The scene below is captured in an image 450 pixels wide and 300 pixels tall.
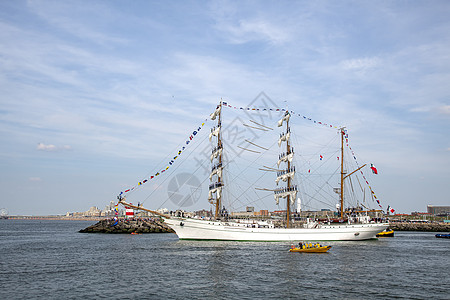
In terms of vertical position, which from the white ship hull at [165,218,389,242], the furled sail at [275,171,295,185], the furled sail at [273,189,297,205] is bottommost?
the white ship hull at [165,218,389,242]

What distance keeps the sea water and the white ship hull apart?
1223cm

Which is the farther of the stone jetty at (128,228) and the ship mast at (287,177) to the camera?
the stone jetty at (128,228)

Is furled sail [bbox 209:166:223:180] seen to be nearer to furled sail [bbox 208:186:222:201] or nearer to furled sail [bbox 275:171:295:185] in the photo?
furled sail [bbox 208:186:222:201]

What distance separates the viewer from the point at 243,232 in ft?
222

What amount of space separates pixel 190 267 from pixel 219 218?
3228cm

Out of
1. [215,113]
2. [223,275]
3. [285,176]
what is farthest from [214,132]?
[223,275]

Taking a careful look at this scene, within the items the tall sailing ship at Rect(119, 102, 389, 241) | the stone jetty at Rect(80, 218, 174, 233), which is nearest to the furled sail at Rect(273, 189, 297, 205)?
the tall sailing ship at Rect(119, 102, 389, 241)

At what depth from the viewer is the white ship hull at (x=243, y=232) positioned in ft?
220

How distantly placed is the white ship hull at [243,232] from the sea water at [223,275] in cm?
1223

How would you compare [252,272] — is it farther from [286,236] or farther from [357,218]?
[357,218]

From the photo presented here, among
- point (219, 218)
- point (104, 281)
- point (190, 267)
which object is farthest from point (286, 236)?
point (104, 281)

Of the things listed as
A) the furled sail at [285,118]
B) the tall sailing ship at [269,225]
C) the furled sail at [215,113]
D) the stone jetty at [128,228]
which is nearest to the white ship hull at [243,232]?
the tall sailing ship at [269,225]

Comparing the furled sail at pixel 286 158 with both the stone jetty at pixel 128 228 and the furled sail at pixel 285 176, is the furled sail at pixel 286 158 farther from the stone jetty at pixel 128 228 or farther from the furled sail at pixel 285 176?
the stone jetty at pixel 128 228

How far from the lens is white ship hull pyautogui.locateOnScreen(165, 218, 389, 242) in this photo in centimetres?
6706
